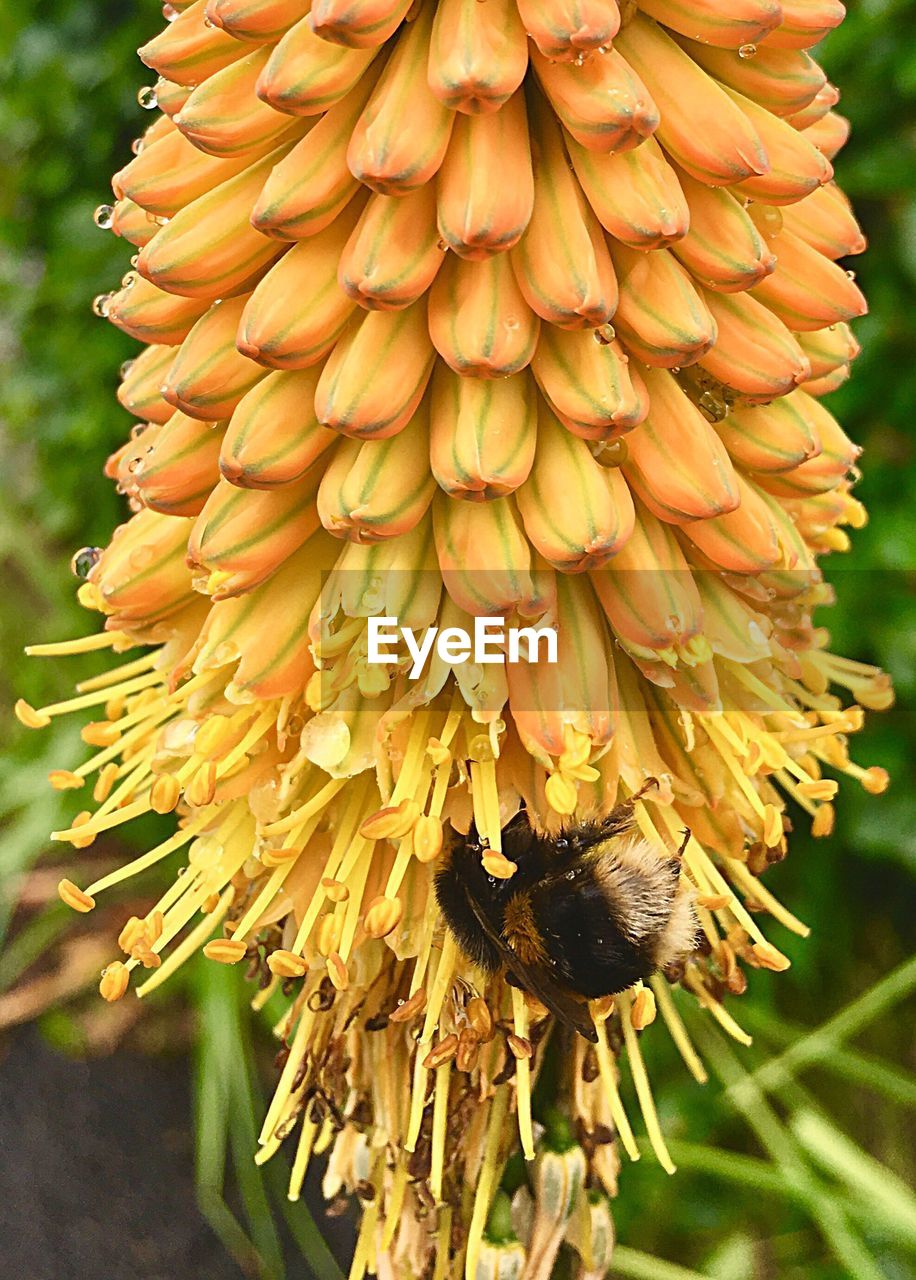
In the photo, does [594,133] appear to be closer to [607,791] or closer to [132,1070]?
[607,791]

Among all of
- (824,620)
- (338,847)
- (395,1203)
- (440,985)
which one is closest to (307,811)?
(338,847)

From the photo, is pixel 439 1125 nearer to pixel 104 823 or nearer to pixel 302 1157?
pixel 302 1157

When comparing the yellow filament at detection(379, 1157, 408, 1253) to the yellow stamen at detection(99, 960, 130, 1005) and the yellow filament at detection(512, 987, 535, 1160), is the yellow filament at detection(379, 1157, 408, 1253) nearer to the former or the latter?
the yellow filament at detection(512, 987, 535, 1160)

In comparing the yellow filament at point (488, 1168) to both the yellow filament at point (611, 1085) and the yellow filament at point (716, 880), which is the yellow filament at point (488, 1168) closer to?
the yellow filament at point (611, 1085)

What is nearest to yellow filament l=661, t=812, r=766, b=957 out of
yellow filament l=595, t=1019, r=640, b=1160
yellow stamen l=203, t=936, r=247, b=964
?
yellow filament l=595, t=1019, r=640, b=1160

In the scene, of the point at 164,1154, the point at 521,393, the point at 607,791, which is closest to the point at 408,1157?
the point at 607,791

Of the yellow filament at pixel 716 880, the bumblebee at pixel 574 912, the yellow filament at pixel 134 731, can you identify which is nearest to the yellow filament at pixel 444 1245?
the bumblebee at pixel 574 912
